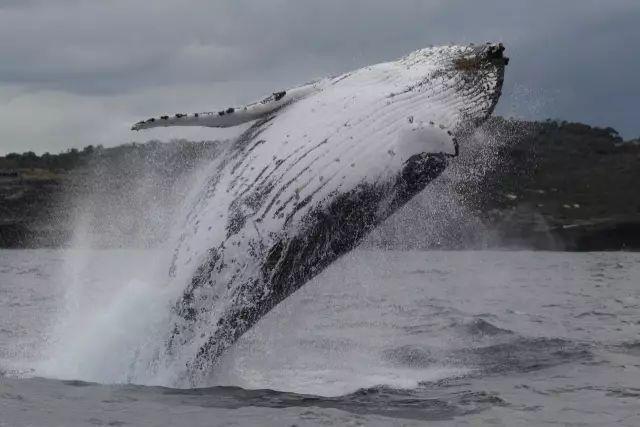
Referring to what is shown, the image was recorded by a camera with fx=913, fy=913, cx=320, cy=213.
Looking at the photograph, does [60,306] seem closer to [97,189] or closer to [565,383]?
[565,383]

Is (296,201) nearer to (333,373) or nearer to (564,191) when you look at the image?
(333,373)

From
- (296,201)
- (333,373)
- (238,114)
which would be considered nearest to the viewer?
(296,201)

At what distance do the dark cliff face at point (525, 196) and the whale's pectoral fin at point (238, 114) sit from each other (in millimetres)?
65395

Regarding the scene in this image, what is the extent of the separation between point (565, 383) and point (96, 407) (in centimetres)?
434

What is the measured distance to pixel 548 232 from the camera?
87.8 meters

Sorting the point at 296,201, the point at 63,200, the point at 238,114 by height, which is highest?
the point at 63,200

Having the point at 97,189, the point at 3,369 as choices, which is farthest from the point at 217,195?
the point at 97,189

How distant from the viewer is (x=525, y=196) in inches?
3802

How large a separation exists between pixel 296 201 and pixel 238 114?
108 centimetres

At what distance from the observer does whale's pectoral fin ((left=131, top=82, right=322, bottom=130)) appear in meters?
7.99

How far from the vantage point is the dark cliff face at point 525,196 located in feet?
280

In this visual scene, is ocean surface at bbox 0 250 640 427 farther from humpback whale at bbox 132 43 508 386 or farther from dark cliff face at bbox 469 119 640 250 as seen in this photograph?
dark cliff face at bbox 469 119 640 250

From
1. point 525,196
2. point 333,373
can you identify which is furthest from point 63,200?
point 333,373

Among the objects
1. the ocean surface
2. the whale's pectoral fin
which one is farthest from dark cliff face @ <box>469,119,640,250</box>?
the whale's pectoral fin
